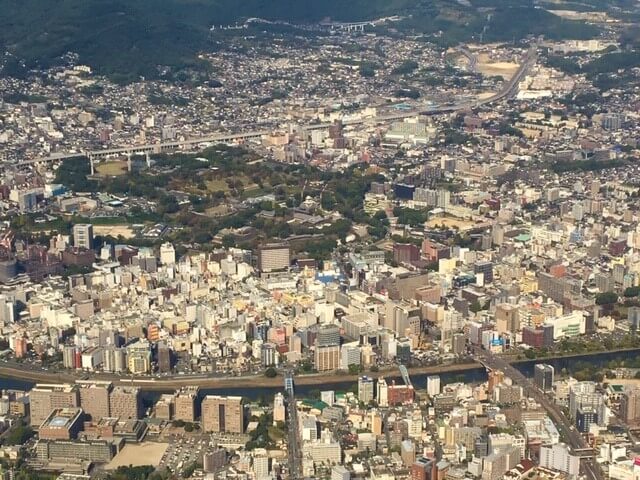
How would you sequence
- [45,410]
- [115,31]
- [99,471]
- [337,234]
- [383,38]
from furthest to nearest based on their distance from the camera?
1. [383,38]
2. [115,31]
3. [337,234]
4. [45,410]
5. [99,471]

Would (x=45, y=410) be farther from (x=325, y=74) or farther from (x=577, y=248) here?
(x=325, y=74)

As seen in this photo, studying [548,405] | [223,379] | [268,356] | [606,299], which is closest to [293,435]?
[223,379]

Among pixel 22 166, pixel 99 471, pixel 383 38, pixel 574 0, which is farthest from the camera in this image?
pixel 574 0

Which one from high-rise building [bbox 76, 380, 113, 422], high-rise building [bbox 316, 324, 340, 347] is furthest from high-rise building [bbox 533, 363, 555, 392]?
high-rise building [bbox 76, 380, 113, 422]

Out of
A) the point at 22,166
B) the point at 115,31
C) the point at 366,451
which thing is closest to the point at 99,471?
the point at 366,451

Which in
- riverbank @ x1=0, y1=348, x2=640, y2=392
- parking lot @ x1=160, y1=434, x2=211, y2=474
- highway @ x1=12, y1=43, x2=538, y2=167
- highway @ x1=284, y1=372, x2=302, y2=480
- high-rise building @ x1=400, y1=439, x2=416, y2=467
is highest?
high-rise building @ x1=400, y1=439, x2=416, y2=467

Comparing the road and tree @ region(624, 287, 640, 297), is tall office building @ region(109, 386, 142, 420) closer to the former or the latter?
the road

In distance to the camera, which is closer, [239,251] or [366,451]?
[366,451]
